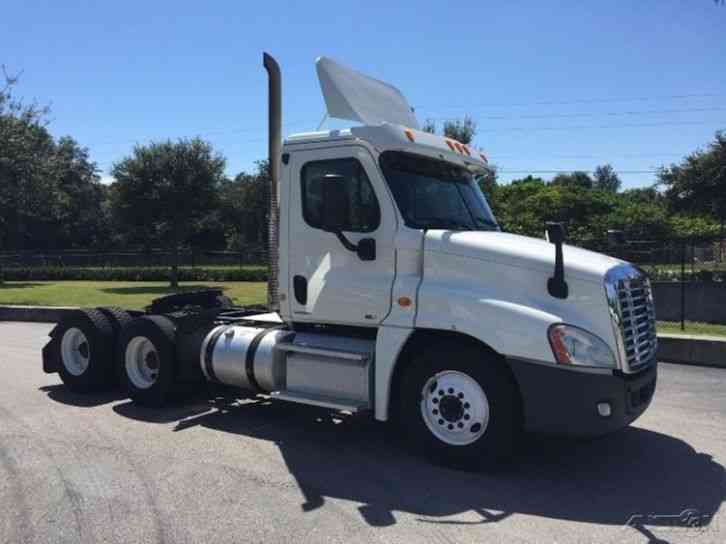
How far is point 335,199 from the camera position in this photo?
18.9 feet

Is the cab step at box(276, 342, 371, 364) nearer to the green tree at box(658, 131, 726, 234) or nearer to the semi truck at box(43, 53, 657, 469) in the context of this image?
the semi truck at box(43, 53, 657, 469)

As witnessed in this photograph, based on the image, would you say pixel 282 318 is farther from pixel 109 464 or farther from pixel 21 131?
pixel 21 131

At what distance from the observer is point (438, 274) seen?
5691mm

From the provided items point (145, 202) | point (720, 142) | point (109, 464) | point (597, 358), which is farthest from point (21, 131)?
point (720, 142)

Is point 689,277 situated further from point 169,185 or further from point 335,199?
point 169,185

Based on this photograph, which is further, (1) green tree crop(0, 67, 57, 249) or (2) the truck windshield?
(1) green tree crop(0, 67, 57, 249)

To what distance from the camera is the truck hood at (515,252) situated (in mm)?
5297

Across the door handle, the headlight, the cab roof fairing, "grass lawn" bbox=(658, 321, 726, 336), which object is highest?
the cab roof fairing

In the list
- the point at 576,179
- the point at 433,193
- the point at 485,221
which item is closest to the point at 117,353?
the point at 433,193

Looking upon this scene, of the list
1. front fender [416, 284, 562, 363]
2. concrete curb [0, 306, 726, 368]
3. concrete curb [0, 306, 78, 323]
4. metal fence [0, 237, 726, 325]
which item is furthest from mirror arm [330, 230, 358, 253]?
concrete curb [0, 306, 78, 323]

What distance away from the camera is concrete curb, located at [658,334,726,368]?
10594mm

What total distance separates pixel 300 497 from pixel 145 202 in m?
25.2

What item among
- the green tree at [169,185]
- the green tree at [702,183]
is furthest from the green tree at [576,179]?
the green tree at [169,185]

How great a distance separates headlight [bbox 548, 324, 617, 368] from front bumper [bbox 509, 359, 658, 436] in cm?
8
